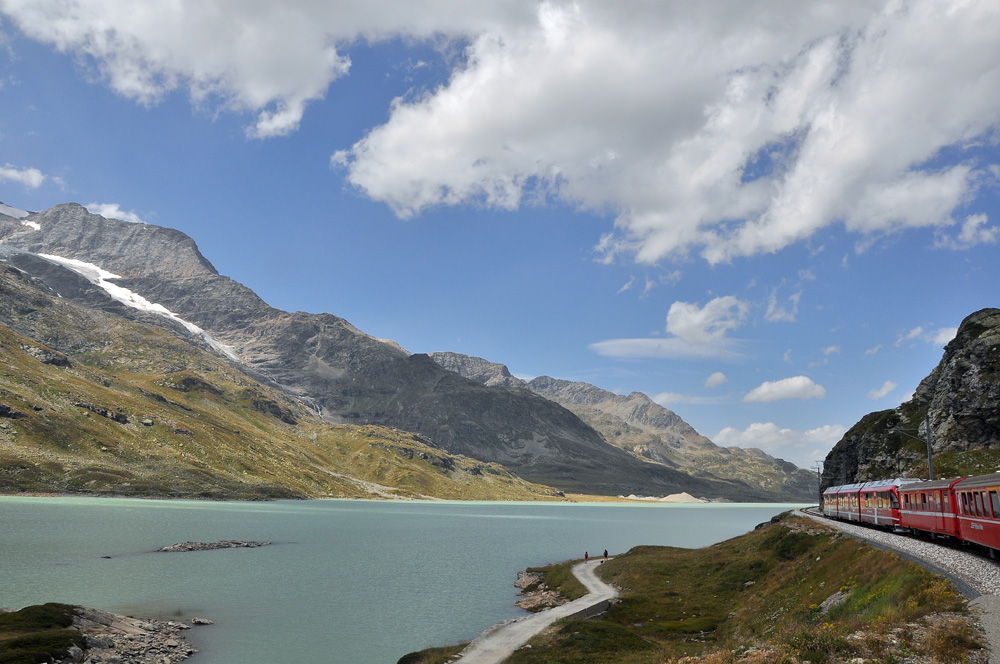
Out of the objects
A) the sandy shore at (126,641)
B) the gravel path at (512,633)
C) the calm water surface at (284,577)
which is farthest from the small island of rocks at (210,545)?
the gravel path at (512,633)

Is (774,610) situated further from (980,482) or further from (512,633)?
(512,633)

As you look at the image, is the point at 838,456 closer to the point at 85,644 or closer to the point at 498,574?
the point at 498,574

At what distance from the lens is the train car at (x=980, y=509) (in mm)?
34625

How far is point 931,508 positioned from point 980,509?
12419mm

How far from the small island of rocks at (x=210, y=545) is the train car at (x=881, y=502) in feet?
348

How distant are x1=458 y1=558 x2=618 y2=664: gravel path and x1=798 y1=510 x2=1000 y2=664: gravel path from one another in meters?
27.8

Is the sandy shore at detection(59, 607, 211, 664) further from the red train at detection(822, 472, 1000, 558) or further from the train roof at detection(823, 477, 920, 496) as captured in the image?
the train roof at detection(823, 477, 920, 496)

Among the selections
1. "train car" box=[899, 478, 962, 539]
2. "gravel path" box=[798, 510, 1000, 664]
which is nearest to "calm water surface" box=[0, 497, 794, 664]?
"gravel path" box=[798, 510, 1000, 664]

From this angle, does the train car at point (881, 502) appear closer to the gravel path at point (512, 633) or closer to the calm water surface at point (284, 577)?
the gravel path at point (512, 633)

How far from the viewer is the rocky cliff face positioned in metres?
98.5

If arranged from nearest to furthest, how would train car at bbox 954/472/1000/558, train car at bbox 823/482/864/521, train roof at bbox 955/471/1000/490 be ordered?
train car at bbox 954/472/1000/558, train roof at bbox 955/471/1000/490, train car at bbox 823/482/864/521

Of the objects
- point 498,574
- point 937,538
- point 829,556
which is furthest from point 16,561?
point 937,538

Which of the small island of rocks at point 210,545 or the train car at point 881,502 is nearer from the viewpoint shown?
the train car at point 881,502

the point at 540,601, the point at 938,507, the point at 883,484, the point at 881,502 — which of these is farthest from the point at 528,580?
the point at 938,507
